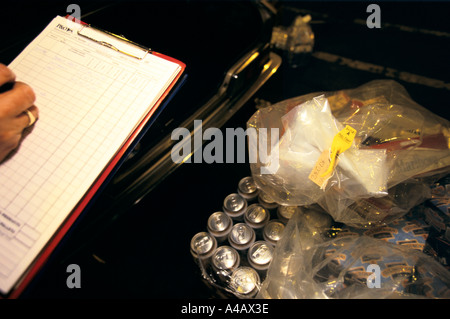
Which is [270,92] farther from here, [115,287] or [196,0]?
[115,287]

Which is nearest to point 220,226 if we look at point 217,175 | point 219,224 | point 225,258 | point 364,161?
point 219,224

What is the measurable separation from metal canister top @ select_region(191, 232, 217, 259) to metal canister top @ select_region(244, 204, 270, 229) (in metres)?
0.17

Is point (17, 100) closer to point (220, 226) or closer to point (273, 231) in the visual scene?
point (220, 226)

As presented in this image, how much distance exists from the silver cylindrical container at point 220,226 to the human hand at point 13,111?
0.71 meters

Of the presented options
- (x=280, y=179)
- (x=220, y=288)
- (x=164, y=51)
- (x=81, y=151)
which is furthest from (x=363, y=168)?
(x=164, y=51)

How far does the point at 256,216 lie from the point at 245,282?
0.87 feet

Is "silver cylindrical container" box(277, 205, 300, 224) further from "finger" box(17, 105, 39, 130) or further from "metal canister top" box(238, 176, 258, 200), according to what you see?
"finger" box(17, 105, 39, 130)

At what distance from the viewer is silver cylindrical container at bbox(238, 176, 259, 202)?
1.17 meters

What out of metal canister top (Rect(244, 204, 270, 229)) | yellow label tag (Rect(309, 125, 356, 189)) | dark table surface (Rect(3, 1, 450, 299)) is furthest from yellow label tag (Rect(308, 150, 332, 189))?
dark table surface (Rect(3, 1, 450, 299))

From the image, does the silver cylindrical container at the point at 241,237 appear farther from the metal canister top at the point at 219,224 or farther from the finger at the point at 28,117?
the finger at the point at 28,117

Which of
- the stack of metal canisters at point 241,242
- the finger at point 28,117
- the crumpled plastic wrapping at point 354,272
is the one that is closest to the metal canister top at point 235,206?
the stack of metal canisters at point 241,242

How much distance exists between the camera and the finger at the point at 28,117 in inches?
27.5

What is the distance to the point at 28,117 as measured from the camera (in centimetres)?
71
